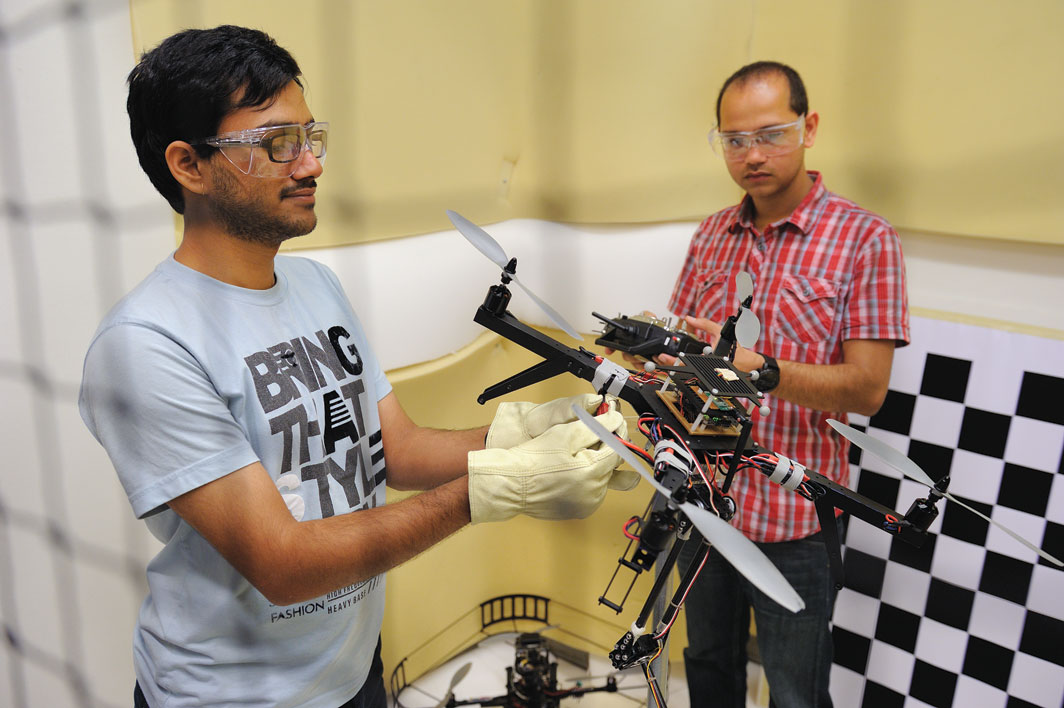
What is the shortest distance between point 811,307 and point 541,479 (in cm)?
80

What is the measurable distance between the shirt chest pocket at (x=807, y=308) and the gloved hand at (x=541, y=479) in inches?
26.7

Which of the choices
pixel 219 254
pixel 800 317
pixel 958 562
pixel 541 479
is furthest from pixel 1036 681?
pixel 219 254

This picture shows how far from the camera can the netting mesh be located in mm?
1312

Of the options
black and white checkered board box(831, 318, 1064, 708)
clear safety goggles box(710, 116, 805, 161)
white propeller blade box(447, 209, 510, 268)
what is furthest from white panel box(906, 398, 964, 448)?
white propeller blade box(447, 209, 510, 268)

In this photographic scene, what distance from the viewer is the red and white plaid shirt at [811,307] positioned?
1517 mm

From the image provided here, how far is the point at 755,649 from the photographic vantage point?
7.09ft

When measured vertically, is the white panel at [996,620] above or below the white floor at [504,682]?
above

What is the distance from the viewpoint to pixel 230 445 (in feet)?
3.20

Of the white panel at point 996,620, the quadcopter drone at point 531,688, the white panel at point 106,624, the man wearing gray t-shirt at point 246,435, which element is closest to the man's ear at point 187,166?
the man wearing gray t-shirt at point 246,435

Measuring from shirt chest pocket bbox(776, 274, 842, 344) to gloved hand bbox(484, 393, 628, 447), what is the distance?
55cm

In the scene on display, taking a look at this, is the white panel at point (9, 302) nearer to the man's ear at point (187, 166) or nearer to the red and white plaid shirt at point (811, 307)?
the man's ear at point (187, 166)

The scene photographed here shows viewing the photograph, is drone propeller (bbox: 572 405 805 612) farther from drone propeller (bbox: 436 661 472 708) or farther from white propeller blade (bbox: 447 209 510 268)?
drone propeller (bbox: 436 661 472 708)

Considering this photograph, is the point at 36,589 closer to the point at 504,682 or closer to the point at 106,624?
the point at 106,624

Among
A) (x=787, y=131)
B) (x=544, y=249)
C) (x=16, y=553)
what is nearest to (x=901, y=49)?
(x=787, y=131)
